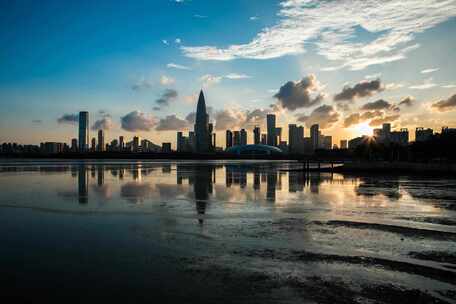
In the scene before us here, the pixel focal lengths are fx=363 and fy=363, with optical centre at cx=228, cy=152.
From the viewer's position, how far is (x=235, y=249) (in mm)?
13297

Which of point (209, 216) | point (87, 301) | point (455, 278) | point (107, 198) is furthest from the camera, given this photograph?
point (107, 198)

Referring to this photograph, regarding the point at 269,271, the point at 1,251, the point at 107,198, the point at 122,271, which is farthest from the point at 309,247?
the point at 107,198

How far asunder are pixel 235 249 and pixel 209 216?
689cm

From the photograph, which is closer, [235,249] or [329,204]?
[235,249]

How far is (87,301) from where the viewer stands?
8.82m

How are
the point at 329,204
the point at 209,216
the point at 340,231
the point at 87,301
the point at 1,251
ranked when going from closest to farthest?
1. the point at 87,301
2. the point at 1,251
3. the point at 340,231
4. the point at 209,216
5. the point at 329,204

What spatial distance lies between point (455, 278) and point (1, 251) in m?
14.9

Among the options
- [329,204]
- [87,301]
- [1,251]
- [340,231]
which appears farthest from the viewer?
[329,204]

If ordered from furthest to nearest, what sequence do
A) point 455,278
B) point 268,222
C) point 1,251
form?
point 268,222 < point 1,251 < point 455,278

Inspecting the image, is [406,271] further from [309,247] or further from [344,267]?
[309,247]

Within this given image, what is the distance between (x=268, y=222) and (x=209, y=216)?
11.3ft

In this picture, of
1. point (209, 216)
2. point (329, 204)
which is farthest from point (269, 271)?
point (329, 204)

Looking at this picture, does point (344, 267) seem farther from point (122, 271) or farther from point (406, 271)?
point (122, 271)

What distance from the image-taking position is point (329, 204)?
1010 inches
